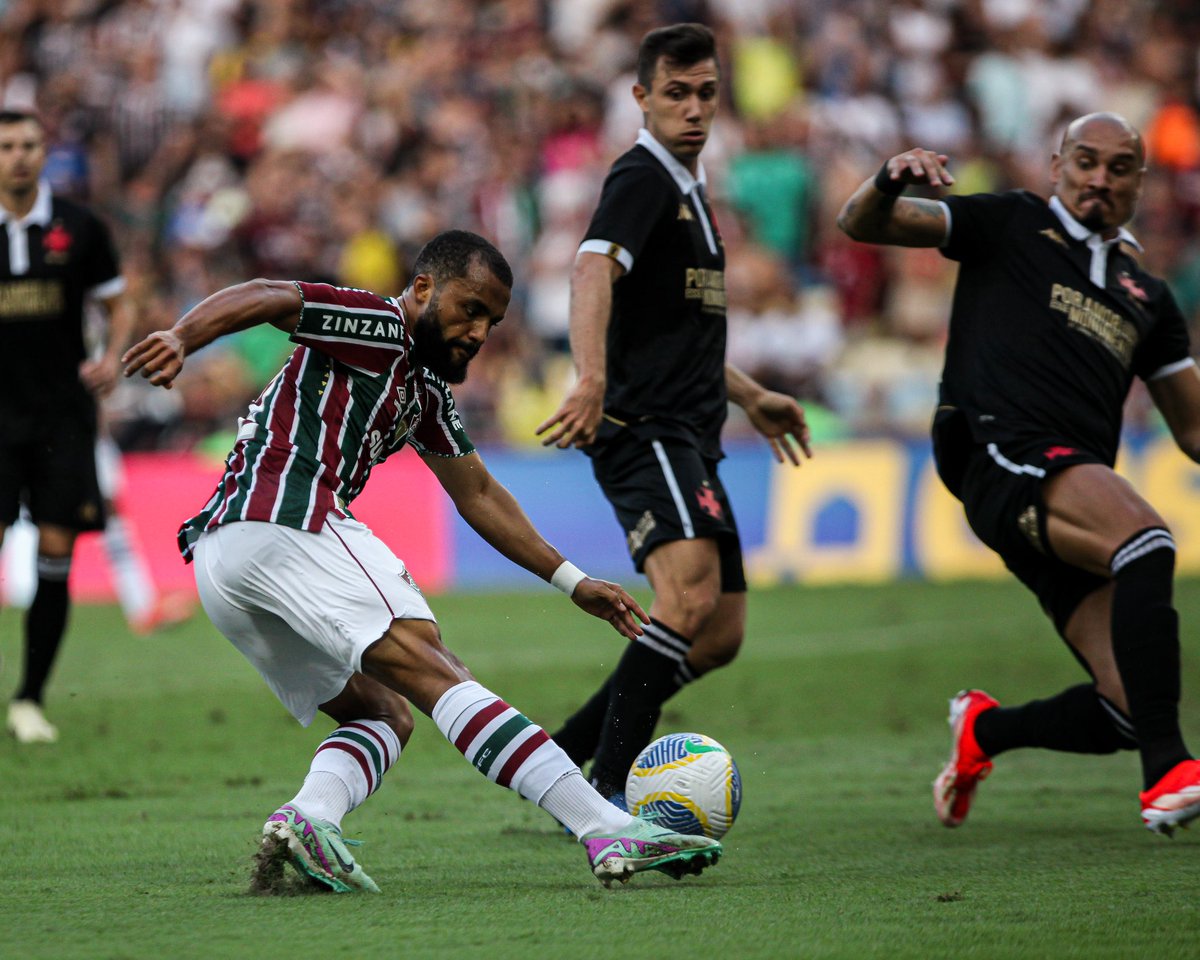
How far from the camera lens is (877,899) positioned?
4648 millimetres

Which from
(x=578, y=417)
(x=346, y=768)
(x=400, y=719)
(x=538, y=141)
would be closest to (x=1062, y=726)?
(x=578, y=417)

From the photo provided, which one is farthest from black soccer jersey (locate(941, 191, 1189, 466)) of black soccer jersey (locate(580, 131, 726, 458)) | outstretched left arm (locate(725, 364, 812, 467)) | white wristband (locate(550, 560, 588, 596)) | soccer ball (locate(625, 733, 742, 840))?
white wristband (locate(550, 560, 588, 596))

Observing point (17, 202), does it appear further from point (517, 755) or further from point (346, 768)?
point (517, 755)

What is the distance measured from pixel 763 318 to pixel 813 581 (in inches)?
106

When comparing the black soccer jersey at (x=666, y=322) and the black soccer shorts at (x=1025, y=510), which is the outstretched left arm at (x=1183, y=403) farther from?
the black soccer jersey at (x=666, y=322)

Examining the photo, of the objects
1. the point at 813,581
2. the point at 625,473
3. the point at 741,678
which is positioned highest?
the point at 625,473

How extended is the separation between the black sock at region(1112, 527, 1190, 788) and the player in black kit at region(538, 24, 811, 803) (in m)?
1.28

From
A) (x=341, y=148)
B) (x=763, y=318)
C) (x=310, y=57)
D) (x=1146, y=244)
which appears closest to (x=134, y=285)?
(x=341, y=148)

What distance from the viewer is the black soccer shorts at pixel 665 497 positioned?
5.97 meters

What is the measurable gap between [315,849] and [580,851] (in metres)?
1.14

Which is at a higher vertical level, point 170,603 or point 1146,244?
point 1146,244

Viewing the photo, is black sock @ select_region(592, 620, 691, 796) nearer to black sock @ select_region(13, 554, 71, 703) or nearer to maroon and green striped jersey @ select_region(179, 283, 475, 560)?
maroon and green striped jersey @ select_region(179, 283, 475, 560)

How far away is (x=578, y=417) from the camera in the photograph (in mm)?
5375

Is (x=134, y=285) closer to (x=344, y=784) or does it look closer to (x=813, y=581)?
(x=813, y=581)
